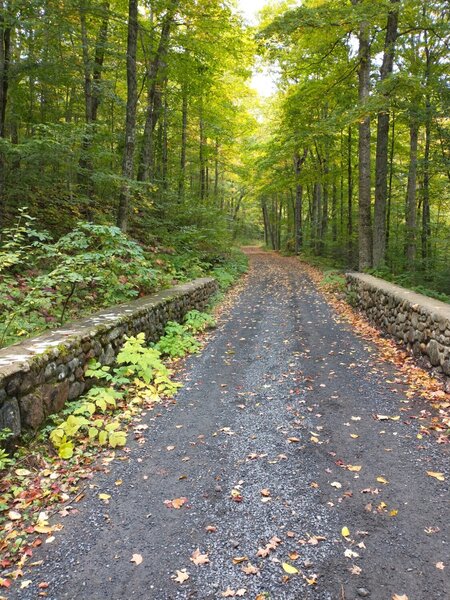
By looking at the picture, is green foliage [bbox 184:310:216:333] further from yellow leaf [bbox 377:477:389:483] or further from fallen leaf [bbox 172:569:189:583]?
fallen leaf [bbox 172:569:189:583]

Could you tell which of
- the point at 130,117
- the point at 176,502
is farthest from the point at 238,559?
the point at 130,117

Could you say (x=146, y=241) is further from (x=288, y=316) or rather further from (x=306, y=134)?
(x=306, y=134)

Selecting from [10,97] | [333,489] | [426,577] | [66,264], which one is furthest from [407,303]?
[10,97]

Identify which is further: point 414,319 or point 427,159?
point 427,159

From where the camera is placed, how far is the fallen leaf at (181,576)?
2.29 meters

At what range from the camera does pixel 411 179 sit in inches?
545

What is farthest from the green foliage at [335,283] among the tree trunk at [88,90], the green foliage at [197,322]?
the tree trunk at [88,90]

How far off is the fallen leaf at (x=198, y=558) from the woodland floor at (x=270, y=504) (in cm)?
2

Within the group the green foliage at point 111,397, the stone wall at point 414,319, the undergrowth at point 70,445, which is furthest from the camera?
the stone wall at point 414,319

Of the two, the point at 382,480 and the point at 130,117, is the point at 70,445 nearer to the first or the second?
the point at 382,480

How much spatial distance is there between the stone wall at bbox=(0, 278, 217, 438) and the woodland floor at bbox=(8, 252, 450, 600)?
931 mm

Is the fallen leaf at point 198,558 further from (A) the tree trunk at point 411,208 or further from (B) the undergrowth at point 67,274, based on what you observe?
(A) the tree trunk at point 411,208

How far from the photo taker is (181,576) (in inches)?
91.3

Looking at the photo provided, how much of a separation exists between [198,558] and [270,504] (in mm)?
741
